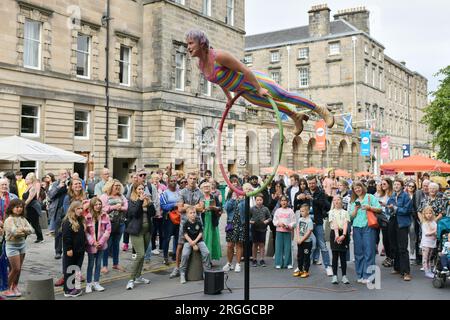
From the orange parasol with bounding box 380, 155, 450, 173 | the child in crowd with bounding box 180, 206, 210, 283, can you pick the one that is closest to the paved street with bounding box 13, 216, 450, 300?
the child in crowd with bounding box 180, 206, 210, 283

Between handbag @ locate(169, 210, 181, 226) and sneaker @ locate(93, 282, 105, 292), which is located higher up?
handbag @ locate(169, 210, 181, 226)

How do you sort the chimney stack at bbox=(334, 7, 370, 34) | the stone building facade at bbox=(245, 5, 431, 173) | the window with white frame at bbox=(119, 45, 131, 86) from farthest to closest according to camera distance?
the chimney stack at bbox=(334, 7, 370, 34), the stone building facade at bbox=(245, 5, 431, 173), the window with white frame at bbox=(119, 45, 131, 86)

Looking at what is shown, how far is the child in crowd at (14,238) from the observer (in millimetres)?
7219

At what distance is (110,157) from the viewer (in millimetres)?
25578

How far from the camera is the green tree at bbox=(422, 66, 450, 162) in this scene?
92.6 feet

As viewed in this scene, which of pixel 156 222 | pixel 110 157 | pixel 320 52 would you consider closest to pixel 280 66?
pixel 320 52

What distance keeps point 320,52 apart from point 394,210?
164 feet

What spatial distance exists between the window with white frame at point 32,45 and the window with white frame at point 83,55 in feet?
7.84

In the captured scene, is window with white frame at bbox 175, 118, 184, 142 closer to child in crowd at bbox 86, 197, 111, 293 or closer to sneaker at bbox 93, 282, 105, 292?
child in crowd at bbox 86, 197, 111, 293

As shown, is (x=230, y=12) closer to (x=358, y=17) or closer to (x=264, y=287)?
(x=264, y=287)

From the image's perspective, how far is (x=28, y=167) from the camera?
70.3ft

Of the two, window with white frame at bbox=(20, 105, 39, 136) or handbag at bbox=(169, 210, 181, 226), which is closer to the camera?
handbag at bbox=(169, 210, 181, 226)

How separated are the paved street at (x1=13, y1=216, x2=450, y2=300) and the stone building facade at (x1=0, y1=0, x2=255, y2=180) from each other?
13.3 meters

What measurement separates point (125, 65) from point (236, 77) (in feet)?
75.6
